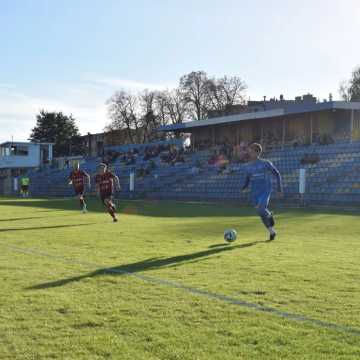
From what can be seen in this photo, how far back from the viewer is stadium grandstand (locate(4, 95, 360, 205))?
30.9 m

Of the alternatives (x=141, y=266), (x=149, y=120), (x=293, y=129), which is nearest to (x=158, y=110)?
(x=149, y=120)

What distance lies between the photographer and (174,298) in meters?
6.24

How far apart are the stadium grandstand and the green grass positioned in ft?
60.4

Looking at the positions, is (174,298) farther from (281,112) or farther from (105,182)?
(281,112)

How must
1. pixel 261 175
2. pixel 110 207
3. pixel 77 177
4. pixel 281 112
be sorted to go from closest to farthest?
pixel 261 175
pixel 110 207
pixel 77 177
pixel 281 112

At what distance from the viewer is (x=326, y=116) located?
3956 centimetres

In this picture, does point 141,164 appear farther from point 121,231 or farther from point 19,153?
point 121,231

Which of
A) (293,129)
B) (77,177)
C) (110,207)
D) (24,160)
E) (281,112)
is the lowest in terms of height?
(110,207)

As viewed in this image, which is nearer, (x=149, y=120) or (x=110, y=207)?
(x=110, y=207)

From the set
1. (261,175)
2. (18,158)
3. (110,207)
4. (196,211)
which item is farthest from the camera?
(18,158)

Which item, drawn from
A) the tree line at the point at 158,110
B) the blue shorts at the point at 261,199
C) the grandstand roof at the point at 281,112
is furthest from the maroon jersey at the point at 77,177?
the tree line at the point at 158,110

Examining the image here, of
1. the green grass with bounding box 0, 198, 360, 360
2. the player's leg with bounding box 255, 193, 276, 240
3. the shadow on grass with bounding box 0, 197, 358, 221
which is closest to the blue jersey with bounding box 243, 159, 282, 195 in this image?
the player's leg with bounding box 255, 193, 276, 240

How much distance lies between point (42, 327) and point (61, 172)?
5574 centimetres

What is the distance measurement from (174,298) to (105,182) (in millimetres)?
12802
